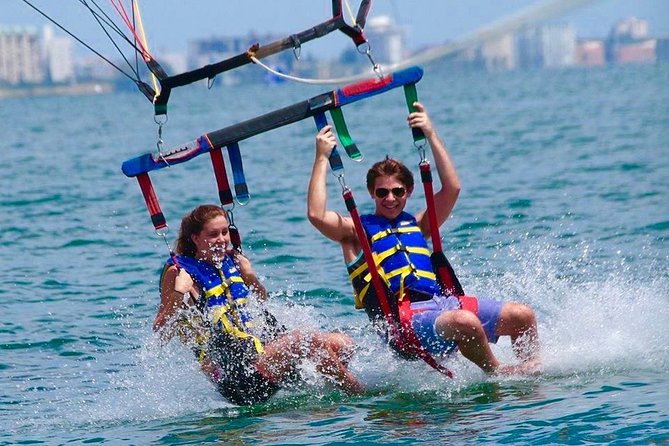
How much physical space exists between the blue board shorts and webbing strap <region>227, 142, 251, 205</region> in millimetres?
1117

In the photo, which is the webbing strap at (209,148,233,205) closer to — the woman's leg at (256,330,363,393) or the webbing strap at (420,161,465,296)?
the woman's leg at (256,330,363,393)

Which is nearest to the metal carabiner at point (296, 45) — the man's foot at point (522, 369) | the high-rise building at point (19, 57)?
the man's foot at point (522, 369)

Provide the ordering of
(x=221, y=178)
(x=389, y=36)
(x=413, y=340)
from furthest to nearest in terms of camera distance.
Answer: (x=389, y=36)
(x=221, y=178)
(x=413, y=340)

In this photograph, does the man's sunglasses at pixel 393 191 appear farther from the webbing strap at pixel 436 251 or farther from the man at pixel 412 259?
the webbing strap at pixel 436 251

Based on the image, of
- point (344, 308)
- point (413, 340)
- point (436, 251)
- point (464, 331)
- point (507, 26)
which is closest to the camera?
point (507, 26)

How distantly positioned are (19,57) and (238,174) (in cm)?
14828

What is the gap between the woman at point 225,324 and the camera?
284 inches

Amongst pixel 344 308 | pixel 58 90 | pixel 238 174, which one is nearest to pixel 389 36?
pixel 344 308

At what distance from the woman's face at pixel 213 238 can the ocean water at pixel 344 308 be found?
78 centimetres

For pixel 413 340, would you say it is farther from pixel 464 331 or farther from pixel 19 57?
pixel 19 57

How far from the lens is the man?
715 cm

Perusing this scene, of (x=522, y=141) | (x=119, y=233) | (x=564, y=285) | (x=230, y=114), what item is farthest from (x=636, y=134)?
(x=230, y=114)

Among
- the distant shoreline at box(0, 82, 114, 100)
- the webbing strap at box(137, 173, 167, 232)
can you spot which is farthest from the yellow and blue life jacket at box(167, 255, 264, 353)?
the distant shoreline at box(0, 82, 114, 100)

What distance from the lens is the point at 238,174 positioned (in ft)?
24.6
